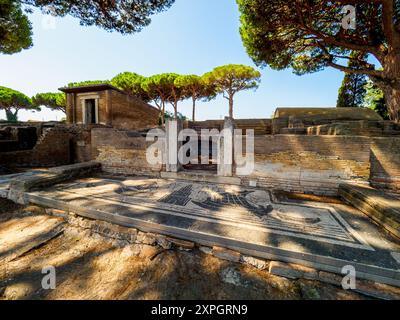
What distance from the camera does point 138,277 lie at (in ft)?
7.38

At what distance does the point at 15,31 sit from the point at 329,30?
19.0 m

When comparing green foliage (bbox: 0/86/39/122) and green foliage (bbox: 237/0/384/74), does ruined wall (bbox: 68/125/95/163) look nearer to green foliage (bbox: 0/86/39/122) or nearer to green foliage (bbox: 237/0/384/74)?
green foliage (bbox: 237/0/384/74)

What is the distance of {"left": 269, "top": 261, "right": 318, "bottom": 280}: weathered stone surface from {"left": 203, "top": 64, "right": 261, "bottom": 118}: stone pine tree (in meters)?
22.4

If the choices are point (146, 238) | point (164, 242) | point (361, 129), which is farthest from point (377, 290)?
point (361, 129)

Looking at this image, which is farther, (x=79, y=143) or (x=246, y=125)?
(x=246, y=125)

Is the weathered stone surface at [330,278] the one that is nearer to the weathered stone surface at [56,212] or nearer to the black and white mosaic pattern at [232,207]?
the black and white mosaic pattern at [232,207]

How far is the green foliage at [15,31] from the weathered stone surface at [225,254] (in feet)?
49.6

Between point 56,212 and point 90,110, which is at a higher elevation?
point 90,110

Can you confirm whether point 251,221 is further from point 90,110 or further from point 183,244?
point 90,110

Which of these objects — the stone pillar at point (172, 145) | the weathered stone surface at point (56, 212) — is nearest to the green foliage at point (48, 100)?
the stone pillar at point (172, 145)

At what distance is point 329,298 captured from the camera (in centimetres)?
192

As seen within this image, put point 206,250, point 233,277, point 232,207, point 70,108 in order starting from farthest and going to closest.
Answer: point 70,108 < point 232,207 < point 206,250 < point 233,277

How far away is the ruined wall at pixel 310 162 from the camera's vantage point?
15.1 ft
